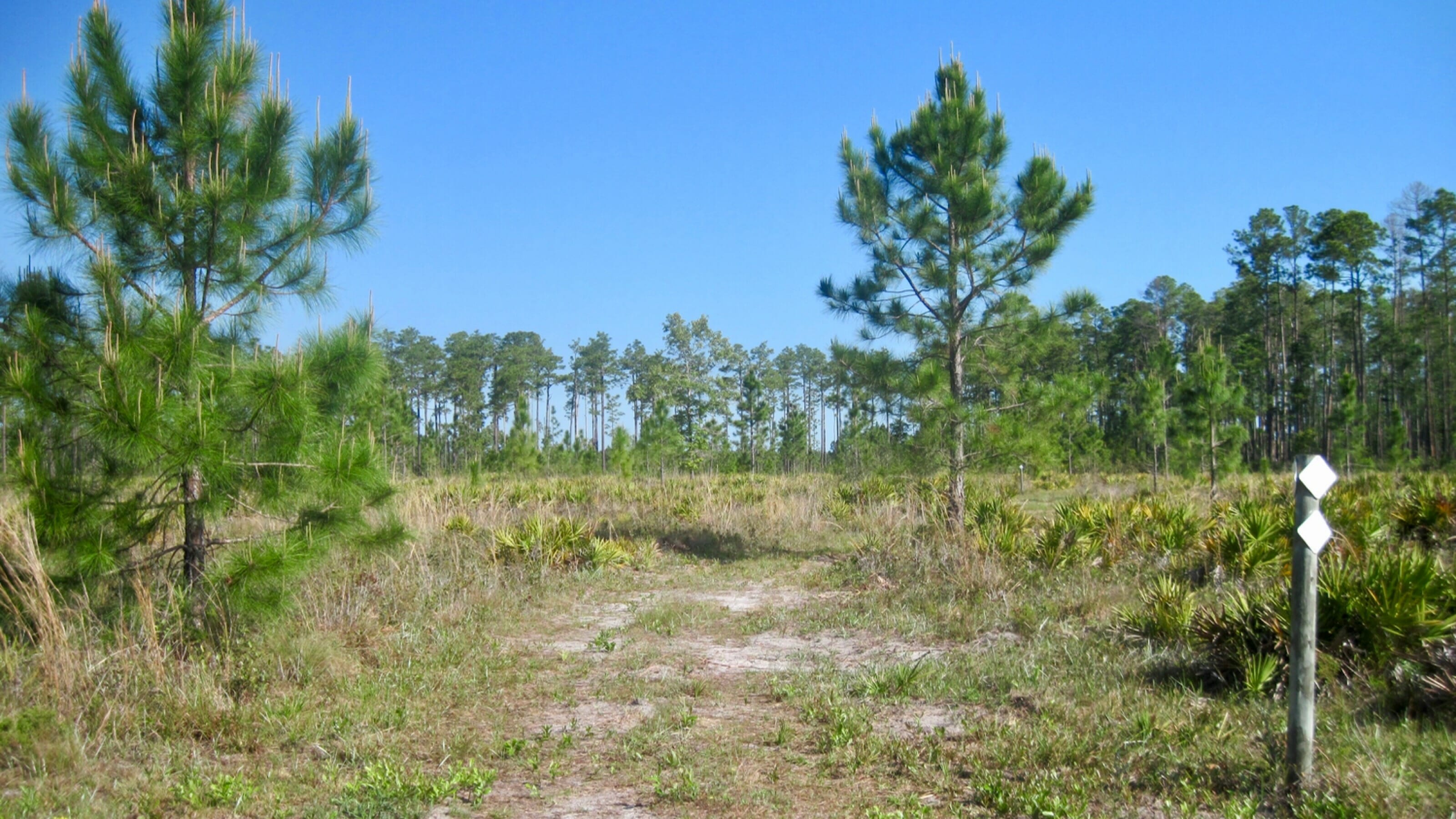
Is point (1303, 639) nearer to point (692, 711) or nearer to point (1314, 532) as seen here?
point (1314, 532)

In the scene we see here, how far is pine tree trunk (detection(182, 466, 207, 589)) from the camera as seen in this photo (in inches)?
235

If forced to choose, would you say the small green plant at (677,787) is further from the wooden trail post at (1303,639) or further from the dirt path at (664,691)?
the wooden trail post at (1303,639)

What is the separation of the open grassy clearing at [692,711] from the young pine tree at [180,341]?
772 mm

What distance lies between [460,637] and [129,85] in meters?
4.76

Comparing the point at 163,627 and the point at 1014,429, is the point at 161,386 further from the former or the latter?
the point at 1014,429

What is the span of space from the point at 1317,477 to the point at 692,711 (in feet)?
12.2

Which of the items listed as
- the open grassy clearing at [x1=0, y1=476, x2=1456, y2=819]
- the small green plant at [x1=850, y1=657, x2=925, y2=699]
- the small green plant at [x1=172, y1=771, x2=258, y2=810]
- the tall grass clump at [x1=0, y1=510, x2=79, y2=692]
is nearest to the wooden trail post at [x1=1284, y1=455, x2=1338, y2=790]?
the open grassy clearing at [x1=0, y1=476, x2=1456, y2=819]

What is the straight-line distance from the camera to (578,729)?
536cm

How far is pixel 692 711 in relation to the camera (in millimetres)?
5664

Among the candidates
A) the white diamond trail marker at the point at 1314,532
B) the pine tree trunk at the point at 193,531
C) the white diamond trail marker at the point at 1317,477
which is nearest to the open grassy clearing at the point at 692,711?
the pine tree trunk at the point at 193,531

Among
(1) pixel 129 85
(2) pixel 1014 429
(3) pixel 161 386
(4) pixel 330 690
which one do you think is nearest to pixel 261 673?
(4) pixel 330 690

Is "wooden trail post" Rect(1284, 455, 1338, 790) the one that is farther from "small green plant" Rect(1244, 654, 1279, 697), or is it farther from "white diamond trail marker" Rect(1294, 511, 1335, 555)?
"small green plant" Rect(1244, 654, 1279, 697)

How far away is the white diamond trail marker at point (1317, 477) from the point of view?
363 centimetres

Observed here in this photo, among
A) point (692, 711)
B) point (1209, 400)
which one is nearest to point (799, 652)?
point (692, 711)
